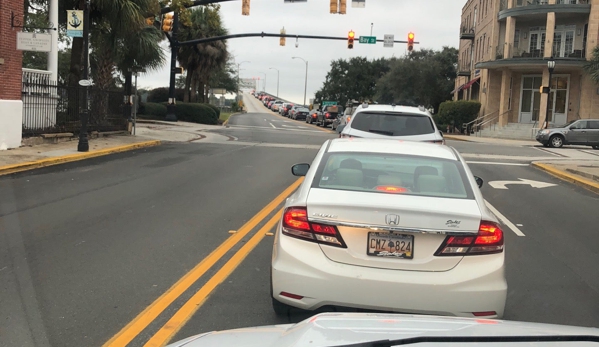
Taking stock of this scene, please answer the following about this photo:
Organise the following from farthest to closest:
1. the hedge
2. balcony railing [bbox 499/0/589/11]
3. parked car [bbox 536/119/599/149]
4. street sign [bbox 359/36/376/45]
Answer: the hedge < balcony railing [bbox 499/0/589/11] < street sign [bbox 359/36/376/45] < parked car [bbox 536/119/599/149]

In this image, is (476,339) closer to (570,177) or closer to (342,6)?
(570,177)

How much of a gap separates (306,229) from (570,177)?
1349 centimetres

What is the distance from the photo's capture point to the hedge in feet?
142

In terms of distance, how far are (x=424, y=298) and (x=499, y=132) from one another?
125 feet

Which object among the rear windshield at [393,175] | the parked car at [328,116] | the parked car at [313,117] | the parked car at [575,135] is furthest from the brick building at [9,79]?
the parked car at [313,117]

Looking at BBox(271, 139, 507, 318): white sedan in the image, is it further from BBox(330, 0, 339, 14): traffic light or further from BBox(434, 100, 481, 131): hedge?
BBox(434, 100, 481, 131): hedge

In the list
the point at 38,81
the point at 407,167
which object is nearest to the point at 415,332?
the point at 407,167

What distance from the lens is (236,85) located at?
90500 millimetres

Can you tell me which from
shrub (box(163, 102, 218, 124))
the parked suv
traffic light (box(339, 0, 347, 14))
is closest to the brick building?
the parked suv

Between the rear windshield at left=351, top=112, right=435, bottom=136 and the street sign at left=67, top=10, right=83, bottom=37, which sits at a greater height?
the street sign at left=67, top=10, right=83, bottom=37

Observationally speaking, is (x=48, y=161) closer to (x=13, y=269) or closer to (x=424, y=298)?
(x=13, y=269)

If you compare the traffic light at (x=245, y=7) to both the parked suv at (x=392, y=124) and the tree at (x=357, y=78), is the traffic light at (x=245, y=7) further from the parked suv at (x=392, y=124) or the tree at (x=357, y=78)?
the tree at (x=357, y=78)

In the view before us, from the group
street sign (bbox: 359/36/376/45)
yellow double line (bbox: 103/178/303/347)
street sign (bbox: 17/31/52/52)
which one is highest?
street sign (bbox: 359/36/376/45)

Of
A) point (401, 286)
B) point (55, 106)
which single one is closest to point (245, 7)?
point (55, 106)
